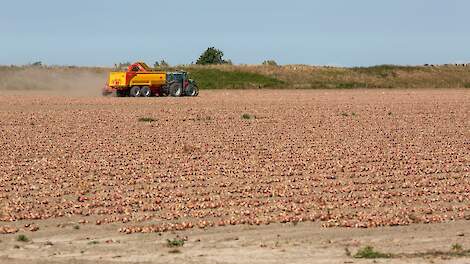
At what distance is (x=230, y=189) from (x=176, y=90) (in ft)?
148

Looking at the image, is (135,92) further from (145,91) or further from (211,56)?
(211,56)

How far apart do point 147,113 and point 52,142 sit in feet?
49.5

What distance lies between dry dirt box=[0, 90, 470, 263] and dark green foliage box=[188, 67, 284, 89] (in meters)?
55.0

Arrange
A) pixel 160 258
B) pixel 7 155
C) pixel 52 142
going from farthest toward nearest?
pixel 52 142 < pixel 7 155 < pixel 160 258

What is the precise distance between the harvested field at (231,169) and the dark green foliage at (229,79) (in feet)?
167

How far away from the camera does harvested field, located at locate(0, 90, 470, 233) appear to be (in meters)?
18.2

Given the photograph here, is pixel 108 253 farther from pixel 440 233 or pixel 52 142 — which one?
pixel 52 142

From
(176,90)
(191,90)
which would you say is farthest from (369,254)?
(191,90)

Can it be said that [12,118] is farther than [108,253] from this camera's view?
Yes

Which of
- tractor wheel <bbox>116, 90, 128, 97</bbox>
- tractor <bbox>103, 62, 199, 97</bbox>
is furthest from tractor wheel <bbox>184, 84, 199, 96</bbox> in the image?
tractor wheel <bbox>116, 90, 128, 97</bbox>

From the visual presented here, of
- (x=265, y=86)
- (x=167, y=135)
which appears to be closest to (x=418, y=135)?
(x=167, y=135)

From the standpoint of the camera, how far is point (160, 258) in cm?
1401

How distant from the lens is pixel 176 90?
6594 cm

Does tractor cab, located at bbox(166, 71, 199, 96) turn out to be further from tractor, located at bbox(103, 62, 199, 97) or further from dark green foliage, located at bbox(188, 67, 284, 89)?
dark green foliage, located at bbox(188, 67, 284, 89)
